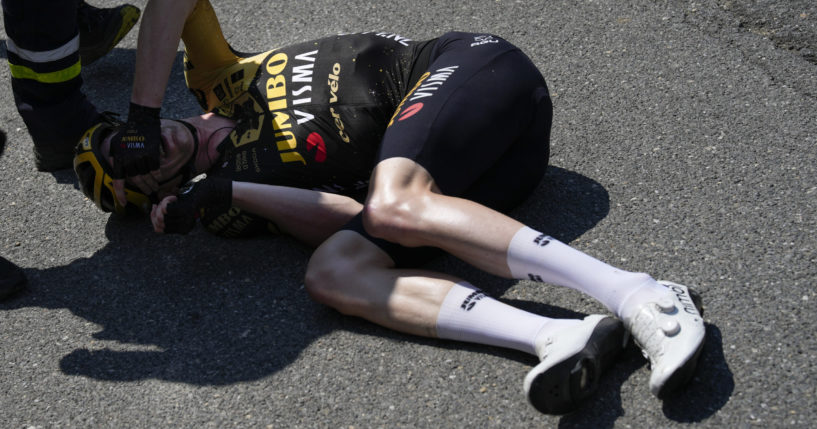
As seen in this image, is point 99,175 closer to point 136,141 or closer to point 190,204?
point 136,141

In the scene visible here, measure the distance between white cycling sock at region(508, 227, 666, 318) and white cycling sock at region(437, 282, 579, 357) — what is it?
0.36 feet

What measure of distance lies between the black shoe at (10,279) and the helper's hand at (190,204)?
1.86 feet

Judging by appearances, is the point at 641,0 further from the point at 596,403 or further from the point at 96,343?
the point at 96,343

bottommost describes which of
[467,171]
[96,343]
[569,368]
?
[96,343]

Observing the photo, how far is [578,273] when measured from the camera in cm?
223

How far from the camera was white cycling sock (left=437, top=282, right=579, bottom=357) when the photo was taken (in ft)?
7.27

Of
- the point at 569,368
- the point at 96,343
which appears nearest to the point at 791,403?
the point at 569,368

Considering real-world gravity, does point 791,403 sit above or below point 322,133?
below

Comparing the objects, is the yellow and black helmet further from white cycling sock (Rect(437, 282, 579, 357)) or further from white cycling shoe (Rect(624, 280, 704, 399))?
white cycling shoe (Rect(624, 280, 704, 399))

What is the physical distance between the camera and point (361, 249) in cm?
254

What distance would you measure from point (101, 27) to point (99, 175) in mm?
1437

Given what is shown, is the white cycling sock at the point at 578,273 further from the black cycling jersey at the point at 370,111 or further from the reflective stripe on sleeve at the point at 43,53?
the reflective stripe on sleeve at the point at 43,53

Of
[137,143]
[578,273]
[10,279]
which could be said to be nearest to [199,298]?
[137,143]

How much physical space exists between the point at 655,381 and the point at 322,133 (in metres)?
1.43
